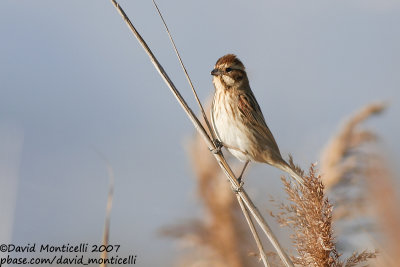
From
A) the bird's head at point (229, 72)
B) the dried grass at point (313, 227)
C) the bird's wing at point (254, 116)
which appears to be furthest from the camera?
the bird's wing at point (254, 116)

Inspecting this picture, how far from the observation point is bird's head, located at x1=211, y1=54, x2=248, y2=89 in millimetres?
2975

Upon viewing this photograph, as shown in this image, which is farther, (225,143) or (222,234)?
(225,143)

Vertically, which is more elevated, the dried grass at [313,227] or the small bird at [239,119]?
the small bird at [239,119]

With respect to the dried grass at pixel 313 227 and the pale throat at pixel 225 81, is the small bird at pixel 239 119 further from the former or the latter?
the dried grass at pixel 313 227

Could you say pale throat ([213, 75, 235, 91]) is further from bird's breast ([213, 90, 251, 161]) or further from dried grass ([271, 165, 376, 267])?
dried grass ([271, 165, 376, 267])

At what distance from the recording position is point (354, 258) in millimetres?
1713

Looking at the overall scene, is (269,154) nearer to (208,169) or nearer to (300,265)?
(208,169)

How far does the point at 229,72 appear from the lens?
3.03m

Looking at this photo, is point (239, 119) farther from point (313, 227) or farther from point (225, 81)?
point (313, 227)

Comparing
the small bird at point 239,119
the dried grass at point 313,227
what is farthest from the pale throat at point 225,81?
the dried grass at point 313,227

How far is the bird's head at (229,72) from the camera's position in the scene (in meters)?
2.97

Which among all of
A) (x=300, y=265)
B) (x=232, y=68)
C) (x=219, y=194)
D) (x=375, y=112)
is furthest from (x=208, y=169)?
(x=300, y=265)

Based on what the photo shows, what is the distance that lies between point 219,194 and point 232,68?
718mm

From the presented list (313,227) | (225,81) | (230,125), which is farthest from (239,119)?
(313,227)
